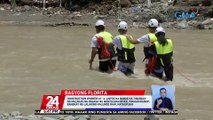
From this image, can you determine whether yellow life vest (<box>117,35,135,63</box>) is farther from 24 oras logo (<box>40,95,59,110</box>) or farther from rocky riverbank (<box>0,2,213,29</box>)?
rocky riverbank (<box>0,2,213,29</box>)

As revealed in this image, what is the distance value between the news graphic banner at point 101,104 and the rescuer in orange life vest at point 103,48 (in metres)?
4.16

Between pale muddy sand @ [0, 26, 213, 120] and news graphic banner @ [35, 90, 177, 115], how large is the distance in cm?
91

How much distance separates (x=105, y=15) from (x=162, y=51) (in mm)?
17171

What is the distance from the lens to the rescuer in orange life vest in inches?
438

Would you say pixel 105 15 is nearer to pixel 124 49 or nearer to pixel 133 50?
pixel 133 50

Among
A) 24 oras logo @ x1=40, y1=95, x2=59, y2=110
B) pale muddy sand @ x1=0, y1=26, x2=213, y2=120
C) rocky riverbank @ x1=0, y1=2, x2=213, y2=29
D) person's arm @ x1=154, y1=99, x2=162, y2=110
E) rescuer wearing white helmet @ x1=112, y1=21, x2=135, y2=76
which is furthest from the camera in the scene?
rocky riverbank @ x1=0, y1=2, x2=213, y2=29

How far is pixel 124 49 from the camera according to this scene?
10.8 metres

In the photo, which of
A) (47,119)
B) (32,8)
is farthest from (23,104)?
(32,8)

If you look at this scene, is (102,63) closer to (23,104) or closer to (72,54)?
(23,104)

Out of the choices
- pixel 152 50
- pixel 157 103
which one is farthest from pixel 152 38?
pixel 157 103

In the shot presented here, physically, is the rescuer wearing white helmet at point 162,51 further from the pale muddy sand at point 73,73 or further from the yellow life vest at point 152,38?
the pale muddy sand at point 73,73

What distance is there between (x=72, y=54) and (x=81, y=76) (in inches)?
147

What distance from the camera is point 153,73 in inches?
419

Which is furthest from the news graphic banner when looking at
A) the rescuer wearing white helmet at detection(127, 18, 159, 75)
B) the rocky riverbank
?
the rocky riverbank
